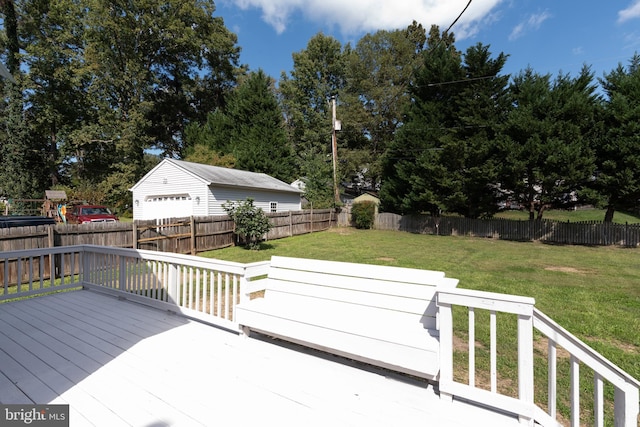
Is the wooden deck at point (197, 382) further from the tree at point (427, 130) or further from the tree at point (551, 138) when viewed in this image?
the tree at point (427, 130)

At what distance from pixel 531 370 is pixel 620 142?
15900 millimetres

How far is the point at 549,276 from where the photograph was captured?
7.57 m

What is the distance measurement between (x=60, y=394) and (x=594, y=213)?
108 ft

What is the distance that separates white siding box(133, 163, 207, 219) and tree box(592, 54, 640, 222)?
17567 mm

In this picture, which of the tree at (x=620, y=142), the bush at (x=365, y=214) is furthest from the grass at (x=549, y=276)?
the bush at (x=365, y=214)

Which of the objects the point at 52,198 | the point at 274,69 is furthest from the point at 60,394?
the point at 274,69

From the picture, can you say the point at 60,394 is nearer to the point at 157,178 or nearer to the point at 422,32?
the point at 157,178

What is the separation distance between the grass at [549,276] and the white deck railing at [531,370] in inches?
33.9

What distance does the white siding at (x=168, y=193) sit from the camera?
13988 millimetres

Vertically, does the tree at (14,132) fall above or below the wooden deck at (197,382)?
above

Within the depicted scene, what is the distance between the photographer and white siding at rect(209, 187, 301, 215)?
46.1 ft

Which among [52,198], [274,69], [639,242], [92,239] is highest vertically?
[274,69]

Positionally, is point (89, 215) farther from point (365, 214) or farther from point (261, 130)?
point (365, 214)

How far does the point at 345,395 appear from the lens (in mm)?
2338
